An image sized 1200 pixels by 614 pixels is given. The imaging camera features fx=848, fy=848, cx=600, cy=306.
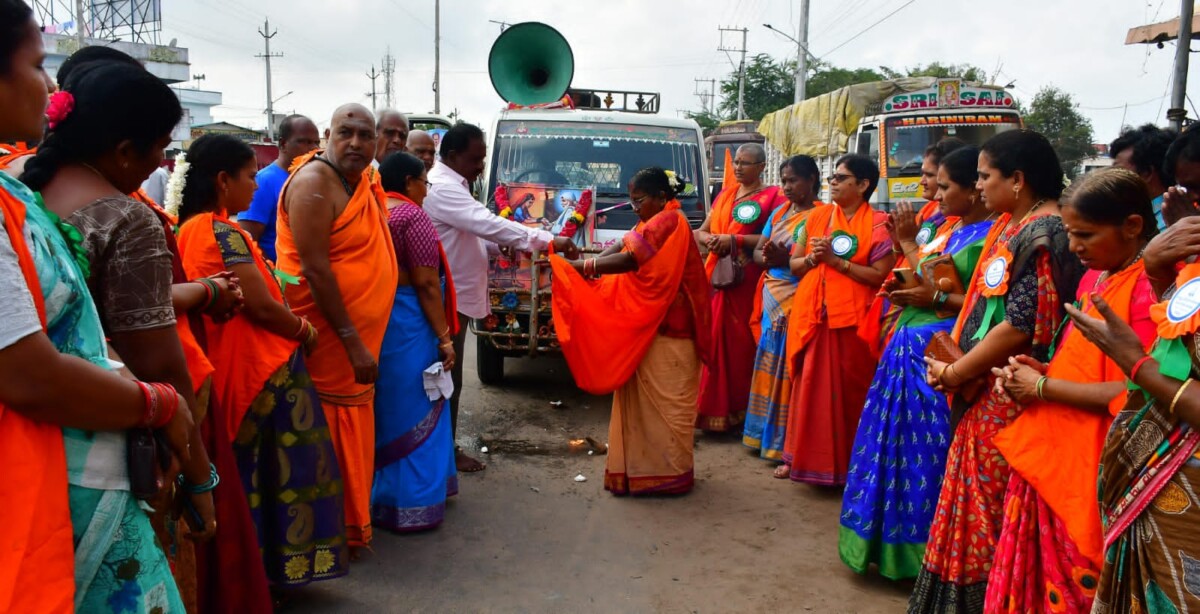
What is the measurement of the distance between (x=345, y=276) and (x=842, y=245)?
2460mm

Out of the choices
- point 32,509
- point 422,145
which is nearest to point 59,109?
point 32,509

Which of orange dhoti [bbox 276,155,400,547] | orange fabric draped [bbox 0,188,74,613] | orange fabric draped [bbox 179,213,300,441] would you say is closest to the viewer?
orange fabric draped [bbox 0,188,74,613]

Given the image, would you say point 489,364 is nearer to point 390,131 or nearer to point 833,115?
point 390,131

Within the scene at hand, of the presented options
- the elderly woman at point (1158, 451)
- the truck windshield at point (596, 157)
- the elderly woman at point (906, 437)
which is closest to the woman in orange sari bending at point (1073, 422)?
the elderly woman at point (1158, 451)

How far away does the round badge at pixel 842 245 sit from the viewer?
432 centimetres

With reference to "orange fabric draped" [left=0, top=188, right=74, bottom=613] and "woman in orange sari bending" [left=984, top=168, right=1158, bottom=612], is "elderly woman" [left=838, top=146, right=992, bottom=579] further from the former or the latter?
"orange fabric draped" [left=0, top=188, right=74, bottom=613]

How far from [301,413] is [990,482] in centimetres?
229

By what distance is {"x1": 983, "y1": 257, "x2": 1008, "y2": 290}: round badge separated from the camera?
264 cm

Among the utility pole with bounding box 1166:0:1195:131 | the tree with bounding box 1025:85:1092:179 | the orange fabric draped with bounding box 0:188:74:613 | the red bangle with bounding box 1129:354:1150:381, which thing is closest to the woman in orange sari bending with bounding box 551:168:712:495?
the red bangle with bounding box 1129:354:1150:381

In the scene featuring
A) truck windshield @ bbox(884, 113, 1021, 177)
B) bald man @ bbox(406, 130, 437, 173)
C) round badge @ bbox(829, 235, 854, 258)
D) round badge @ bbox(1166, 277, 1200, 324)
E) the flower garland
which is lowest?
round badge @ bbox(1166, 277, 1200, 324)

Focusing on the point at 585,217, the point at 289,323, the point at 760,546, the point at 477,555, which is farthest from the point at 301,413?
the point at 585,217

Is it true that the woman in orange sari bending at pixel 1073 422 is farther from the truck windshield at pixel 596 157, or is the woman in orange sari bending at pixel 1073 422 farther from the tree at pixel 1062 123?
the tree at pixel 1062 123

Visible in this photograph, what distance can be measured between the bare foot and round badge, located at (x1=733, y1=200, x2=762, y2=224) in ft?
7.31

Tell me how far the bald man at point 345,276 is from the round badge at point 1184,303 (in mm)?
2684
